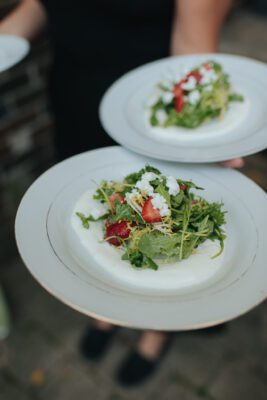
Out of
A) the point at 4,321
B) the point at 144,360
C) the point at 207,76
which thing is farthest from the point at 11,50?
the point at 144,360

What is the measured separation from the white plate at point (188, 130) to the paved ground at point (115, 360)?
0.76 meters

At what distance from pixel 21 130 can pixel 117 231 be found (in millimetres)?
1668

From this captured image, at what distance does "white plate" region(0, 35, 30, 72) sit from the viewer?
138 centimetres

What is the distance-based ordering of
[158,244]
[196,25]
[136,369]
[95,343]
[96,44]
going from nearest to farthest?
[158,244], [196,25], [96,44], [136,369], [95,343]

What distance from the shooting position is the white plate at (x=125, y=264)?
0.89 meters

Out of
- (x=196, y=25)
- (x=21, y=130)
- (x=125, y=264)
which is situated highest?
(x=196, y=25)

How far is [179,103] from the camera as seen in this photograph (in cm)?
142

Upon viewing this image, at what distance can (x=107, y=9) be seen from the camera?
1637 mm

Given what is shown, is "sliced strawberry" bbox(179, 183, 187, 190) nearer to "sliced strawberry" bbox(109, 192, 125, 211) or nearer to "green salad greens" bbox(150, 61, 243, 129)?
"sliced strawberry" bbox(109, 192, 125, 211)

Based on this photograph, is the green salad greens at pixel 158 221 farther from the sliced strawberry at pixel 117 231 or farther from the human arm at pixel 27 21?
the human arm at pixel 27 21

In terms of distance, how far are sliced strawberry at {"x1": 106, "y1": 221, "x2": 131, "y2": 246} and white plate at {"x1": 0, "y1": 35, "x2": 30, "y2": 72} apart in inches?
23.7

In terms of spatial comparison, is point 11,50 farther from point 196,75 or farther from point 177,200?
Result: point 177,200

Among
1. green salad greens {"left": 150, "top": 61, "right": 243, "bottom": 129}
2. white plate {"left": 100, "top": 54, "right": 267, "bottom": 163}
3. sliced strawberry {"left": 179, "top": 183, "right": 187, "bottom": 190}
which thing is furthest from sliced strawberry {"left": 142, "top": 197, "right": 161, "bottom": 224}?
green salad greens {"left": 150, "top": 61, "right": 243, "bottom": 129}

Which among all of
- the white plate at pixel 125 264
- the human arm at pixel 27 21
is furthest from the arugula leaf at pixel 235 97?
the human arm at pixel 27 21
